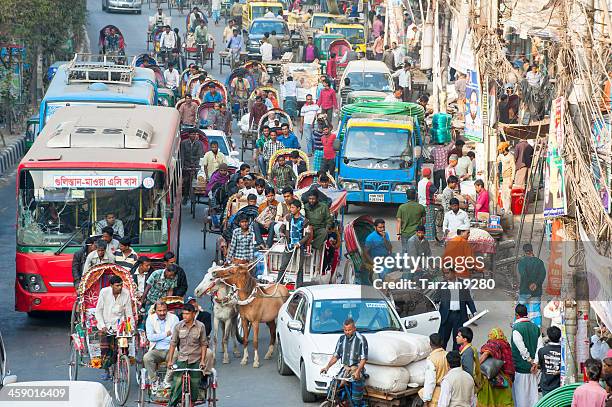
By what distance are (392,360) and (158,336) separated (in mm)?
2661

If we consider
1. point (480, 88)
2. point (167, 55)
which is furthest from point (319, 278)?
point (167, 55)

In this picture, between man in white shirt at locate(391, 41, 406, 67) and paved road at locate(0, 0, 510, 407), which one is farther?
man in white shirt at locate(391, 41, 406, 67)

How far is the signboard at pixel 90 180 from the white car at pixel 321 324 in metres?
3.18

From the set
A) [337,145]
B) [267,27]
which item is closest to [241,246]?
[337,145]

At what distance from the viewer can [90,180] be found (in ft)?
67.4

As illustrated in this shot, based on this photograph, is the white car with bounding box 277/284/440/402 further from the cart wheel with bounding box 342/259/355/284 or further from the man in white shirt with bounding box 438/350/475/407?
the cart wheel with bounding box 342/259/355/284

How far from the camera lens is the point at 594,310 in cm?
1650

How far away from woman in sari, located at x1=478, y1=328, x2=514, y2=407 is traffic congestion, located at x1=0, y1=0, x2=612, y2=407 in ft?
0.07

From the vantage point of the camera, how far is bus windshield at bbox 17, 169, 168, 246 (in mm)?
20516

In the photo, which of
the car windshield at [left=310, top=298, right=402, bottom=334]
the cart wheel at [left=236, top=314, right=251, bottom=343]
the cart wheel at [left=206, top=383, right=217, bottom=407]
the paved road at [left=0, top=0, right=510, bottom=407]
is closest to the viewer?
the cart wheel at [left=206, top=383, right=217, bottom=407]

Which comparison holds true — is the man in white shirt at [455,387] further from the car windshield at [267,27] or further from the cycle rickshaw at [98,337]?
the car windshield at [267,27]

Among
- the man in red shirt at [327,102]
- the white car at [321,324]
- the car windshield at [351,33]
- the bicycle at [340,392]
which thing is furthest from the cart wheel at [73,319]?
the car windshield at [351,33]

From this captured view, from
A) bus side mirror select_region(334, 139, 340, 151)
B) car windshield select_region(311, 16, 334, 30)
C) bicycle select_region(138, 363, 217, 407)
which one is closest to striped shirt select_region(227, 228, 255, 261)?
bicycle select_region(138, 363, 217, 407)

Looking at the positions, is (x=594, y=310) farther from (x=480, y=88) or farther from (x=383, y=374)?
(x=480, y=88)
